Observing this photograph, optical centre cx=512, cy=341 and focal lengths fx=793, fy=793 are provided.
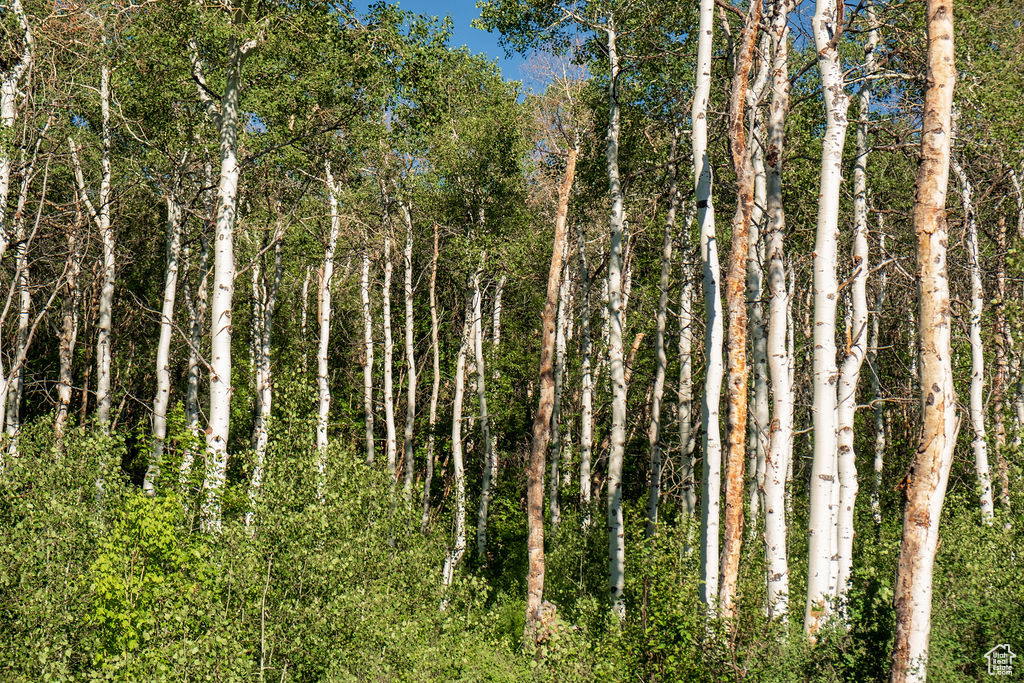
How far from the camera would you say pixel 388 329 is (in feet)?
64.8

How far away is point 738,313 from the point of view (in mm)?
9148

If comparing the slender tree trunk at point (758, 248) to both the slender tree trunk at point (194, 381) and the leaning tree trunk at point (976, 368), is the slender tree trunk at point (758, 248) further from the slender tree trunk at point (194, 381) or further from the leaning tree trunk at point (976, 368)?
the slender tree trunk at point (194, 381)

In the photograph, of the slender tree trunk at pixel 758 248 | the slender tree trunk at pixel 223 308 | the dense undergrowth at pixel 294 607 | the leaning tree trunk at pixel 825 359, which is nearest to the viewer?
the dense undergrowth at pixel 294 607

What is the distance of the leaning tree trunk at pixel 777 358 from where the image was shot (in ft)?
28.4

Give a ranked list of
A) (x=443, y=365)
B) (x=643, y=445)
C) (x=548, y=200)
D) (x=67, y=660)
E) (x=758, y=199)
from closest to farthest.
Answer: (x=67, y=660) → (x=758, y=199) → (x=548, y=200) → (x=643, y=445) → (x=443, y=365)

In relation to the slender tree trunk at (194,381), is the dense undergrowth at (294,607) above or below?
below

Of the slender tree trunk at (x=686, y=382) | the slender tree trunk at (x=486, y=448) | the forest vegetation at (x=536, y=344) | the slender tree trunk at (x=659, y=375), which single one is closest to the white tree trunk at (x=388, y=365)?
the forest vegetation at (x=536, y=344)

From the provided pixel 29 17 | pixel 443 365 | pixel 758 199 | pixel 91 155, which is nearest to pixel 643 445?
pixel 443 365

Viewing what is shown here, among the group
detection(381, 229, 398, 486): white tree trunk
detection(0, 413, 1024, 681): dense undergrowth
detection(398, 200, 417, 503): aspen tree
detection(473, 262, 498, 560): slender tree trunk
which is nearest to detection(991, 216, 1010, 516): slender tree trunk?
detection(0, 413, 1024, 681): dense undergrowth

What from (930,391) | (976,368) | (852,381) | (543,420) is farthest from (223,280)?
(976,368)

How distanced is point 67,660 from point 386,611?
11.4 ft

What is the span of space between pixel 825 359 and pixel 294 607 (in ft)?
20.2

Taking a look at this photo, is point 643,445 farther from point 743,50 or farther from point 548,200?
point 743,50

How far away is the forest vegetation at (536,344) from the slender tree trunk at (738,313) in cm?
6
